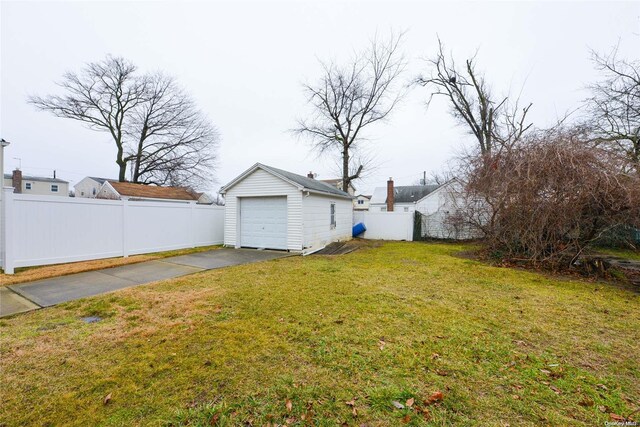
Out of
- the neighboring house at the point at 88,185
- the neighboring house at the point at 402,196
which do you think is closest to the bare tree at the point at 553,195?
the neighboring house at the point at 402,196

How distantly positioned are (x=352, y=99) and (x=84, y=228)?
17.5 meters

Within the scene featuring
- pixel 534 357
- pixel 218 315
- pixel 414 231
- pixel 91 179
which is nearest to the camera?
pixel 534 357

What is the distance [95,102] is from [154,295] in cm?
2313

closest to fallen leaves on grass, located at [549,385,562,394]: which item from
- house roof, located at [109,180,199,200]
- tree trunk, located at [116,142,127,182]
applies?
house roof, located at [109,180,199,200]

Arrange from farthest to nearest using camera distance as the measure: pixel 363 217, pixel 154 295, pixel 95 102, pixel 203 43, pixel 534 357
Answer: pixel 95 102 < pixel 363 217 < pixel 203 43 < pixel 154 295 < pixel 534 357

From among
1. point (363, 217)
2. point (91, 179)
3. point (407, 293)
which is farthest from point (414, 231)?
point (91, 179)

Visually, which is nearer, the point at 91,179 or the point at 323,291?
the point at 323,291

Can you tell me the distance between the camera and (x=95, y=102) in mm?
19969

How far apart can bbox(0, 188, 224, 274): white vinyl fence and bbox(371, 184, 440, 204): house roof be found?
24024 mm

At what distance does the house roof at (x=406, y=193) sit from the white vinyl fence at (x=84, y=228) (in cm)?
2402

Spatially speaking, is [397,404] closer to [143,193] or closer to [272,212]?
[272,212]

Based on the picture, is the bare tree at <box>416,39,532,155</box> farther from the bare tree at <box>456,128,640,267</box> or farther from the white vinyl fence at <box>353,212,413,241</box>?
the bare tree at <box>456,128,640,267</box>

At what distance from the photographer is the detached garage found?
10062 mm

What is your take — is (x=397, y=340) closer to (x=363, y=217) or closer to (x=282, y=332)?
(x=282, y=332)
